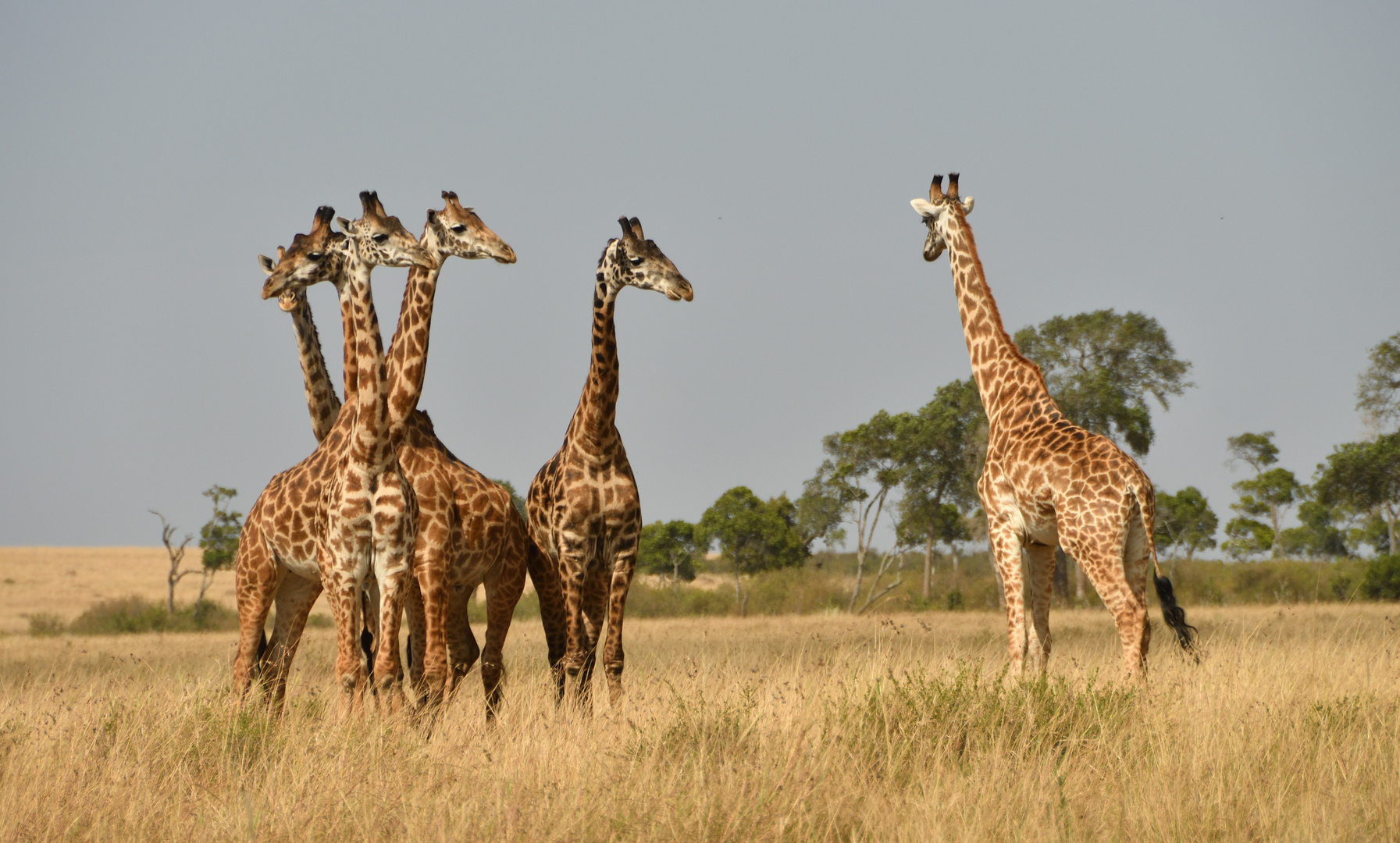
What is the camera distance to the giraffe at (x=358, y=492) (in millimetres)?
6184

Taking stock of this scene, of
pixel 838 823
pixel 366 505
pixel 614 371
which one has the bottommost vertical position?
pixel 838 823

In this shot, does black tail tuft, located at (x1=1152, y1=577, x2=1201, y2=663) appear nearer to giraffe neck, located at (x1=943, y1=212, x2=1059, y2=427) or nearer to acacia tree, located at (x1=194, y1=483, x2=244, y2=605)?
giraffe neck, located at (x1=943, y1=212, x2=1059, y2=427)

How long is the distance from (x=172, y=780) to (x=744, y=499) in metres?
31.2

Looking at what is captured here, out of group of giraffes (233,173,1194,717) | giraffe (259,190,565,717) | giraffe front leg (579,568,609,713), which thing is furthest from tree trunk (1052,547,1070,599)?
giraffe (259,190,565,717)

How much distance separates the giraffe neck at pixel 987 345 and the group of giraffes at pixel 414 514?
318 cm

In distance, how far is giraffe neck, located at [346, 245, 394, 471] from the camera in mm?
6301

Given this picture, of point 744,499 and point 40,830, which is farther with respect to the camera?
point 744,499

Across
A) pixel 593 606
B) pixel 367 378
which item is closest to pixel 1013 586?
pixel 593 606

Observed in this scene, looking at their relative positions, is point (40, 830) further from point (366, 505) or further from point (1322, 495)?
point (1322, 495)

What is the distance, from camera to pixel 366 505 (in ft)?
20.3

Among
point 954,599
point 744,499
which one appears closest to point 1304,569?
point 954,599

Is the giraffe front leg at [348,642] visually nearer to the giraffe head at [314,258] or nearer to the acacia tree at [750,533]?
the giraffe head at [314,258]

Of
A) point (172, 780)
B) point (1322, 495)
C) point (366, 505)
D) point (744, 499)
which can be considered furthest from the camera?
point (744, 499)

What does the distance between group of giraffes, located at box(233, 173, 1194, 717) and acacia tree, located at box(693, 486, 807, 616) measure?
88.5 ft
